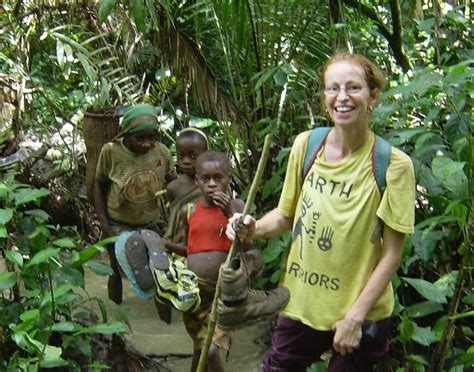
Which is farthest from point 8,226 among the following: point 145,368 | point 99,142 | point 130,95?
point 130,95

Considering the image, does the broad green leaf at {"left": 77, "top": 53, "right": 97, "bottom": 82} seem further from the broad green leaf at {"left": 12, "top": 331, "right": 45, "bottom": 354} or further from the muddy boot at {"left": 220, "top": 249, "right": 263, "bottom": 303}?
the muddy boot at {"left": 220, "top": 249, "right": 263, "bottom": 303}

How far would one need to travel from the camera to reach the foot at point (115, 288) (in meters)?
4.92

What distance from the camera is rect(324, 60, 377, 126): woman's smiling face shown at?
96.0 inches

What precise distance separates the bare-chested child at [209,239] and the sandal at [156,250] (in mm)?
148

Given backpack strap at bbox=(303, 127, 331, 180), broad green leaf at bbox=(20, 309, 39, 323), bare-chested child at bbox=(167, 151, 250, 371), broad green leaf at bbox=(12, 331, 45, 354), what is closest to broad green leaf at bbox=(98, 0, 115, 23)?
bare-chested child at bbox=(167, 151, 250, 371)

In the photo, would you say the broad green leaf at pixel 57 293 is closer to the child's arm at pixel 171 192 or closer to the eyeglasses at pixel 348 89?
the child's arm at pixel 171 192

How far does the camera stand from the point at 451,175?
9.50 feet

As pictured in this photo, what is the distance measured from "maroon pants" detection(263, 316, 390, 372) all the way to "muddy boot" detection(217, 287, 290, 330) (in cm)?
24

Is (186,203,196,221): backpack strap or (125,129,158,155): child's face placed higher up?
(125,129,158,155): child's face

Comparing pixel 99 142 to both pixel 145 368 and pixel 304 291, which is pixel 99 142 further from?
pixel 304 291

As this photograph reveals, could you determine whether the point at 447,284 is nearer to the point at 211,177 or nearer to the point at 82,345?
the point at 211,177

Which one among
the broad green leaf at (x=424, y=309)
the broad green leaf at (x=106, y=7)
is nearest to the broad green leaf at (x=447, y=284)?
the broad green leaf at (x=424, y=309)

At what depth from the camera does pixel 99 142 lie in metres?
4.91

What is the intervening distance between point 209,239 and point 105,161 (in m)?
1.43
